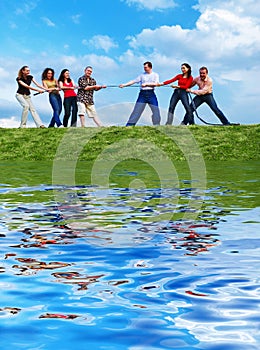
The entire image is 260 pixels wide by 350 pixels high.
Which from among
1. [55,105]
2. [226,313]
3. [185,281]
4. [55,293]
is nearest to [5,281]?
[55,293]

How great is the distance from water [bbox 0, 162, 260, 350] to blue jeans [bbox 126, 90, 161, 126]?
36.9 feet

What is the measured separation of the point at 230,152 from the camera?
18.0 m

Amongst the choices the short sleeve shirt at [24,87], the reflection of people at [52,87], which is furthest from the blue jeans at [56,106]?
the short sleeve shirt at [24,87]

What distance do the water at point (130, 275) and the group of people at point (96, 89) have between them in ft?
37.0

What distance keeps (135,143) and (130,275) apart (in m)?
15.5

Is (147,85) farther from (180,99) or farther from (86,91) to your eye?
(86,91)

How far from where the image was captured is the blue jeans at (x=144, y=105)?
18719mm

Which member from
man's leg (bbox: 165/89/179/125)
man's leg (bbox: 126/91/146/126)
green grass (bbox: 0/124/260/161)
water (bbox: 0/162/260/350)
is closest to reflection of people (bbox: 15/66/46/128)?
green grass (bbox: 0/124/260/161)

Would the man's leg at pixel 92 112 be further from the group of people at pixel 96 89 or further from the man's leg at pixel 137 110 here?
the man's leg at pixel 137 110

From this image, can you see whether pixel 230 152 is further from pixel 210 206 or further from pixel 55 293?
pixel 55 293

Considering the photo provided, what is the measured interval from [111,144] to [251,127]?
15.3ft

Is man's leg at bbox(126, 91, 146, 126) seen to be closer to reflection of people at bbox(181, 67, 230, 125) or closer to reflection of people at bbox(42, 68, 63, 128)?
reflection of people at bbox(181, 67, 230, 125)

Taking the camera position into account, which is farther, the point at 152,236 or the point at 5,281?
the point at 152,236

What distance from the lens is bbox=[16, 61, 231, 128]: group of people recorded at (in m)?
18.6
